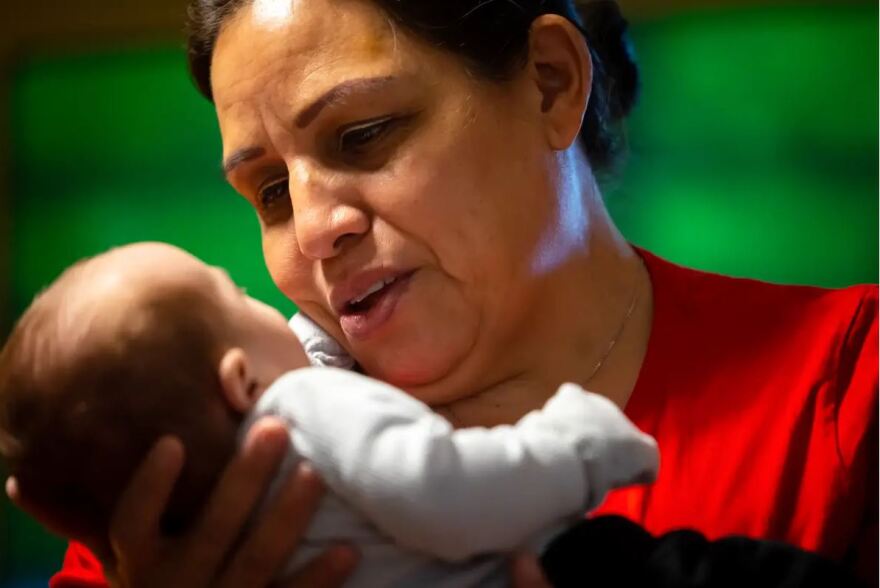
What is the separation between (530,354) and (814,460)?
0.41 m

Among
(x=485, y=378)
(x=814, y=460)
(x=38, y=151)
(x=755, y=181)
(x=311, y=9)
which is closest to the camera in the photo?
(x=814, y=460)

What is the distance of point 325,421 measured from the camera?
0.93 meters

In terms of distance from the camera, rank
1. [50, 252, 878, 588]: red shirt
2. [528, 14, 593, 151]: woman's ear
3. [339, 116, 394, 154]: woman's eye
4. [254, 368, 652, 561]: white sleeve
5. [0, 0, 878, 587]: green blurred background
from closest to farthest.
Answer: [254, 368, 652, 561]: white sleeve → [50, 252, 878, 588]: red shirt → [339, 116, 394, 154]: woman's eye → [528, 14, 593, 151]: woman's ear → [0, 0, 878, 587]: green blurred background

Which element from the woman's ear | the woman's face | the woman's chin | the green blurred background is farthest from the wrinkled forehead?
the green blurred background

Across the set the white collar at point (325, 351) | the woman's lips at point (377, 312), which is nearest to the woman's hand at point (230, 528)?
the woman's lips at point (377, 312)

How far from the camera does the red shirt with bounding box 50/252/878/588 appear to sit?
117 centimetres

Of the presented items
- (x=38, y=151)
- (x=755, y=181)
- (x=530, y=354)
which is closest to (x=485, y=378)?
(x=530, y=354)

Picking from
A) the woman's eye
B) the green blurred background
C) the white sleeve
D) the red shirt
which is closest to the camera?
the white sleeve

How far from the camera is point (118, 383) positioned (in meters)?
0.93

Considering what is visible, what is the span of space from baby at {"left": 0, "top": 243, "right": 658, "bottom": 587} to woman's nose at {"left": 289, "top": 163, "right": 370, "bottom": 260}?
28 cm

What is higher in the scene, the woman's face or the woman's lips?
the woman's face

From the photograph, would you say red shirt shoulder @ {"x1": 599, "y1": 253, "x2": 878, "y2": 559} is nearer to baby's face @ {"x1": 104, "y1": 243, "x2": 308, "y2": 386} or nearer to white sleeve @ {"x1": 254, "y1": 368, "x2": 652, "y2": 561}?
white sleeve @ {"x1": 254, "y1": 368, "x2": 652, "y2": 561}

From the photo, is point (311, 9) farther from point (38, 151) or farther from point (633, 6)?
point (38, 151)

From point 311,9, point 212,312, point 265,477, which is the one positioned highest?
point 311,9
